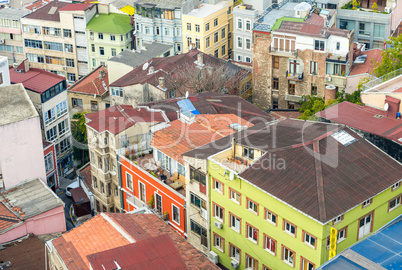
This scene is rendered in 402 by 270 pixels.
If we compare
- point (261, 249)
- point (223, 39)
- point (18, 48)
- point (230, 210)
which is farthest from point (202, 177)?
point (18, 48)

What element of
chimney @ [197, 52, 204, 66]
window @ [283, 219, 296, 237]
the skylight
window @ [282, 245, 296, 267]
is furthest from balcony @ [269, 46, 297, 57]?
window @ [282, 245, 296, 267]

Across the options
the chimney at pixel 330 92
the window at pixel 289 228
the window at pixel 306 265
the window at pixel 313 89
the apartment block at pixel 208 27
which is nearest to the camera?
the window at pixel 306 265

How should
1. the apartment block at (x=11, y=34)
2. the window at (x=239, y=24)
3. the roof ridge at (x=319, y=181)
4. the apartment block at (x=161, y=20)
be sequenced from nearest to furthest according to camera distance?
1. the roof ridge at (x=319, y=181)
2. the window at (x=239, y=24)
3. the apartment block at (x=161, y=20)
4. the apartment block at (x=11, y=34)

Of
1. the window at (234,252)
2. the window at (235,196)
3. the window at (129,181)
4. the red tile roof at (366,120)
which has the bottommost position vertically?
the window at (234,252)

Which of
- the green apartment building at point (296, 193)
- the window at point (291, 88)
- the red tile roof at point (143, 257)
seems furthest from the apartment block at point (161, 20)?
the red tile roof at point (143, 257)

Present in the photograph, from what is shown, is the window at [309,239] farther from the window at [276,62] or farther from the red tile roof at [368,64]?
the window at [276,62]

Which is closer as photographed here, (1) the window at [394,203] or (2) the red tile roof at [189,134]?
(1) the window at [394,203]

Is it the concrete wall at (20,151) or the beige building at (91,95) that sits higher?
the concrete wall at (20,151)

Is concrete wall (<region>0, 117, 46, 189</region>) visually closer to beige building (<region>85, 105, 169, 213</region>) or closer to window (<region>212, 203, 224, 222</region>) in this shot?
beige building (<region>85, 105, 169, 213</region>)
